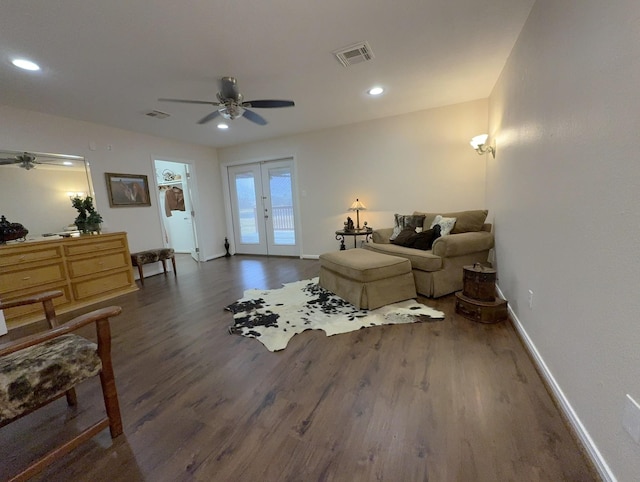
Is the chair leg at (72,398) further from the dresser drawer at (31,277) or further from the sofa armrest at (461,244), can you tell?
the sofa armrest at (461,244)

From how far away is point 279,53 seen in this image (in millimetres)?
2256

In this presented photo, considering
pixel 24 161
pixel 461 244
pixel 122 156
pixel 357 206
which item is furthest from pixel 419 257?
pixel 24 161

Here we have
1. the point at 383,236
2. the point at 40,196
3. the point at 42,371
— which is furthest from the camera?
the point at 383,236

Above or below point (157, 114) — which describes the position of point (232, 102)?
below

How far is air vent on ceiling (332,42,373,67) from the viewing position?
7.35 feet

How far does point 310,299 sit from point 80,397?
76.9 inches

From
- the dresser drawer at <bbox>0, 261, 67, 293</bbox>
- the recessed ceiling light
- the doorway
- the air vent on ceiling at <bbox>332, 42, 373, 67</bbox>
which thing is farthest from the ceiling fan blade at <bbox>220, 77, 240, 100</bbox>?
the doorway

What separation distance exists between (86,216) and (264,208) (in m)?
2.95

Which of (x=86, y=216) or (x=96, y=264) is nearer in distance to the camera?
(x=96, y=264)

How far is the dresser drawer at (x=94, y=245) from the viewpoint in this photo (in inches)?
128

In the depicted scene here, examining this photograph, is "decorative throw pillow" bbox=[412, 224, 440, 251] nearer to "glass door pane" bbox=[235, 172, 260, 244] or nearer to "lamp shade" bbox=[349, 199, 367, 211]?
"lamp shade" bbox=[349, 199, 367, 211]

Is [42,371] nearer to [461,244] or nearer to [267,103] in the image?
[267,103]

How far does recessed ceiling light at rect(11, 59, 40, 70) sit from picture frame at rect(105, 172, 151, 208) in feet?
6.31

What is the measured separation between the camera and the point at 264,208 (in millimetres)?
5738
